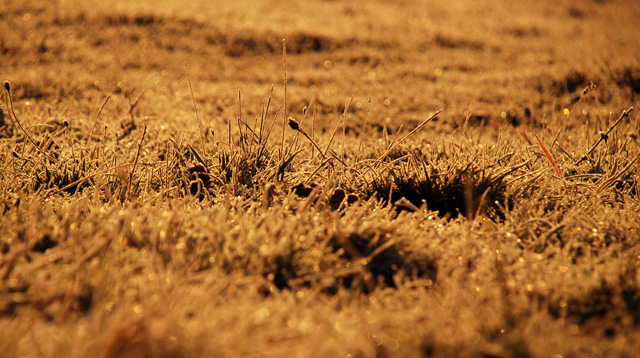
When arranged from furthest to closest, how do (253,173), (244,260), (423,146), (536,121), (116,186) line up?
(536,121) → (423,146) → (253,173) → (116,186) → (244,260)

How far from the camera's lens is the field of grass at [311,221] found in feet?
3.47

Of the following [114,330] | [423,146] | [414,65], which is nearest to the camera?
[114,330]

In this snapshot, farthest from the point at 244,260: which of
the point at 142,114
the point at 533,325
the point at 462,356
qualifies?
the point at 142,114

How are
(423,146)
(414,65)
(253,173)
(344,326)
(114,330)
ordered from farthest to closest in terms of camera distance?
(414,65), (423,146), (253,173), (344,326), (114,330)

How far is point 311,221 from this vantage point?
149cm

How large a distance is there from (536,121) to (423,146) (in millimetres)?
1004

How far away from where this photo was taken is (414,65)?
418 centimetres

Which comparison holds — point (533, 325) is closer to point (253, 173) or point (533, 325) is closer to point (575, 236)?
point (575, 236)

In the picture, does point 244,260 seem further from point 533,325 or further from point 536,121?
point 536,121

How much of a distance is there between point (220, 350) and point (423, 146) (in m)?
1.64

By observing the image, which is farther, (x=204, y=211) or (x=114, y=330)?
(x=204, y=211)

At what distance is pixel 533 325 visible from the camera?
1102 millimetres

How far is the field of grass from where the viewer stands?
1.06 meters

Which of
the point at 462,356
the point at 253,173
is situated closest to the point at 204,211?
the point at 253,173
